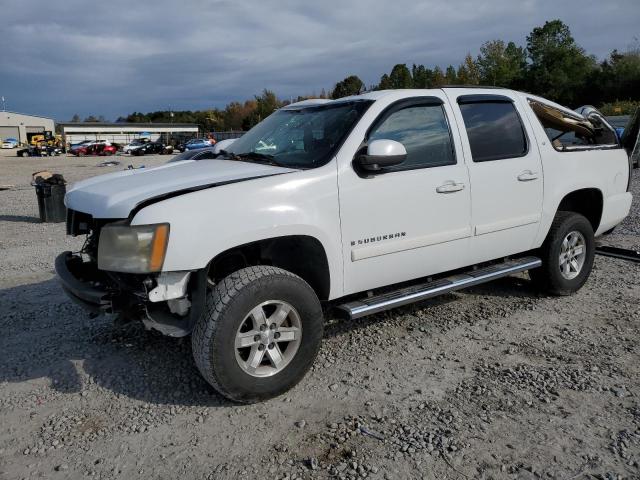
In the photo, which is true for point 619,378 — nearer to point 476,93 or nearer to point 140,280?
point 476,93

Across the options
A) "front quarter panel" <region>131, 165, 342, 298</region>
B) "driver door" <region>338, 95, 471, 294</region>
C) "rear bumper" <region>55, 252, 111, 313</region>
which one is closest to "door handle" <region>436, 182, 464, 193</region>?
"driver door" <region>338, 95, 471, 294</region>

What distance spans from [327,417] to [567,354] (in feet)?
6.48

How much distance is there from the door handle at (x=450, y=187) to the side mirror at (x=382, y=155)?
56cm

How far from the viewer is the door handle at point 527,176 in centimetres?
455

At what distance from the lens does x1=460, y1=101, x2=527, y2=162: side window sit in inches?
171

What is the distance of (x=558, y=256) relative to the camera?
5039 millimetres

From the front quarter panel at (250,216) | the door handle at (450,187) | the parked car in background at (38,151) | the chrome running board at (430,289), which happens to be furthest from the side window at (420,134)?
the parked car in background at (38,151)

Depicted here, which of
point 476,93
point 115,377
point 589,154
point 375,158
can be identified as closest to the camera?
point 375,158

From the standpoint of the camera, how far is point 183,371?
12.5 ft

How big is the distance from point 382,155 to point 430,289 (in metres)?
1.17

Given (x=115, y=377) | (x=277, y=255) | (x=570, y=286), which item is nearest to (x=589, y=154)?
(x=570, y=286)

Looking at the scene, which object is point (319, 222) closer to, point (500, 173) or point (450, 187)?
point (450, 187)

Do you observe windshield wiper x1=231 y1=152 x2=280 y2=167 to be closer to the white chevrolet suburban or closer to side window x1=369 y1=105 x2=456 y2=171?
the white chevrolet suburban

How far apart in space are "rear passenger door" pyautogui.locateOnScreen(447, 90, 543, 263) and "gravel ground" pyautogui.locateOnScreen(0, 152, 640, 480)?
74 centimetres
